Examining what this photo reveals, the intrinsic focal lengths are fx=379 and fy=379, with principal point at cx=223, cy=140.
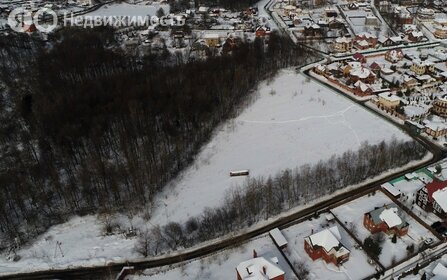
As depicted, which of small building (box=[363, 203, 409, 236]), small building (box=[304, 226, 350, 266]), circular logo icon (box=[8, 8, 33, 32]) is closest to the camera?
small building (box=[304, 226, 350, 266])

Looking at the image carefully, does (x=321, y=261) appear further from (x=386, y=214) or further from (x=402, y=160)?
(x=402, y=160)

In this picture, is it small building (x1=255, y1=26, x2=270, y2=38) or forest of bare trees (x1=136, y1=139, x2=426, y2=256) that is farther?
Answer: small building (x1=255, y1=26, x2=270, y2=38)

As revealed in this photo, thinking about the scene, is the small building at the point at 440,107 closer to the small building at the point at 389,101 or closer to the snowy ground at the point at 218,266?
the small building at the point at 389,101

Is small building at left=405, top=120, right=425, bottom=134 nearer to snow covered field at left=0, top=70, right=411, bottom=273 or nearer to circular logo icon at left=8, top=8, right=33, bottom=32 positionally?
snow covered field at left=0, top=70, right=411, bottom=273

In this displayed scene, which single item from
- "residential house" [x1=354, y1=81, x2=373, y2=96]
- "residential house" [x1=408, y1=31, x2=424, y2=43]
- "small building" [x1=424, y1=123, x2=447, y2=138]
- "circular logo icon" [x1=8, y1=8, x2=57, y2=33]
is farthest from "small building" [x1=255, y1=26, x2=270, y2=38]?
"circular logo icon" [x1=8, y1=8, x2=57, y2=33]

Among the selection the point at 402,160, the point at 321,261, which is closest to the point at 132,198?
the point at 321,261

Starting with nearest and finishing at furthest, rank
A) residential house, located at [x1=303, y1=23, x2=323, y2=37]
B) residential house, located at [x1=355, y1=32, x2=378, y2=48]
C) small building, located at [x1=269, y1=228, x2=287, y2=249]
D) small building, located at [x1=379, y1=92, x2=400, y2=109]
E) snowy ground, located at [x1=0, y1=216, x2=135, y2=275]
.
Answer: small building, located at [x1=269, y1=228, x2=287, y2=249]
snowy ground, located at [x1=0, y1=216, x2=135, y2=275]
small building, located at [x1=379, y1=92, x2=400, y2=109]
residential house, located at [x1=355, y1=32, x2=378, y2=48]
residential house, located at [x1=303, y1=23, x2=323, y2=37]
